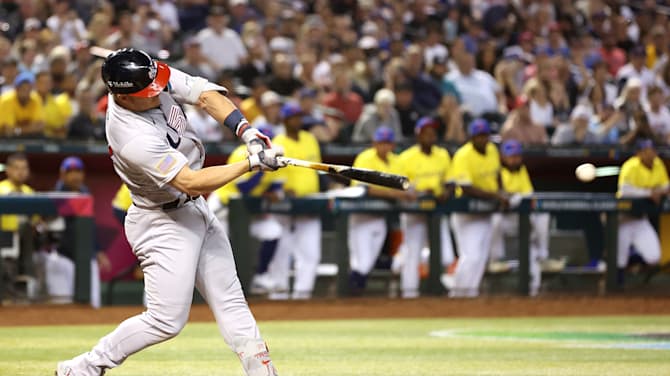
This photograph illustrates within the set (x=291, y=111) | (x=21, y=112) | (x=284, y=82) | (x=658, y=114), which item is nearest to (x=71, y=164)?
(x=21, y=112)

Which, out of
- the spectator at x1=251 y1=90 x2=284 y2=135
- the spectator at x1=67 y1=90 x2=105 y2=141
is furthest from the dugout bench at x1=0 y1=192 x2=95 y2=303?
the spectator at x1=251 y1=90 x2=284 y2=135

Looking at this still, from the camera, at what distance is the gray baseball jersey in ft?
17.2

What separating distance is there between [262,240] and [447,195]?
83.2 inches

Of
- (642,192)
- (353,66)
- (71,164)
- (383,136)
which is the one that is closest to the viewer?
(71,164)

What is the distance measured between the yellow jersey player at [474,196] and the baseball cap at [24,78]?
15.4ft

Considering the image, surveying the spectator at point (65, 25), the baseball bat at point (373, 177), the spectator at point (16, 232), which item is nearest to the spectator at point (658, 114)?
the spectator at point (65, 25)

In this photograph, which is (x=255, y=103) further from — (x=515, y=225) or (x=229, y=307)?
(x=229, y=307)

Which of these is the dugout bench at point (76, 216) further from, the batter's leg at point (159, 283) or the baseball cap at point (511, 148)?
the batter's leg at point (159, 283)

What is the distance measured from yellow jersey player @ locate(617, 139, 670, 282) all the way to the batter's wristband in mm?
8938

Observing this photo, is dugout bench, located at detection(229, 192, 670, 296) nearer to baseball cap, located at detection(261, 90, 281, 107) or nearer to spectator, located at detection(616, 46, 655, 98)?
baseball cap, located at detection(261, 90, 281, 107)

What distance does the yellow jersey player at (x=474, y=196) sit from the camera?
43.2 feet

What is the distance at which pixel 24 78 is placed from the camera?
41.3 feet

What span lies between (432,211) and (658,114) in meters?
4.17

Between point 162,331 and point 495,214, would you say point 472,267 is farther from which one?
point 162,331
